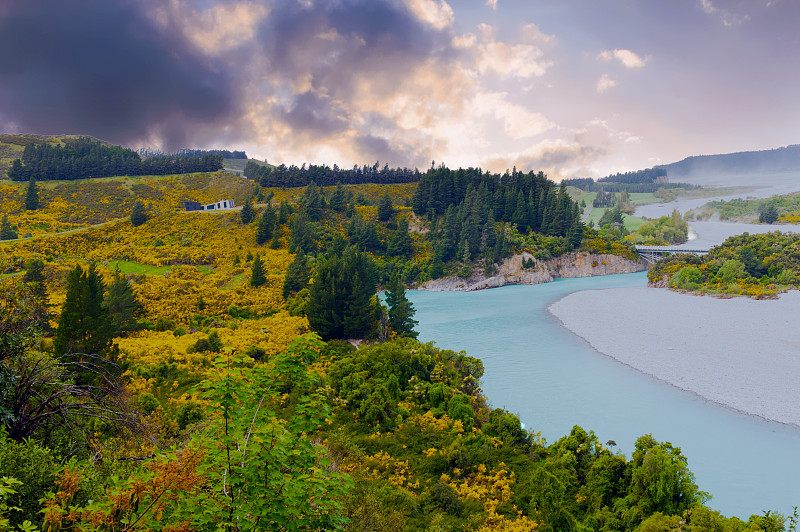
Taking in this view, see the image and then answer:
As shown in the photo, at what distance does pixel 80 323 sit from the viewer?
15.9 metres

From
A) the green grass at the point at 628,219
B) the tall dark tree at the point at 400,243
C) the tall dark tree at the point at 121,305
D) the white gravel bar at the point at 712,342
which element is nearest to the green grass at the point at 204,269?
the tall dark tree at the point at 121,305

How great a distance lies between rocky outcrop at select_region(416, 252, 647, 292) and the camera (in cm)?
7431

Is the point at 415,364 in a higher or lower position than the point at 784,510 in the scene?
higher

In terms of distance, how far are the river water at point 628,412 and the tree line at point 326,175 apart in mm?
73914

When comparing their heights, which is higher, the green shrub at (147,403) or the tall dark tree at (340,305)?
the tall dark tree at (340,305)

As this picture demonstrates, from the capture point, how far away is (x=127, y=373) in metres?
18.5

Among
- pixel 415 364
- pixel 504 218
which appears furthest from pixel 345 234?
pixel 415 364

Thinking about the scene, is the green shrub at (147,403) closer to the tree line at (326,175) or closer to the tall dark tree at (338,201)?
the tall dark tree at (338,201)

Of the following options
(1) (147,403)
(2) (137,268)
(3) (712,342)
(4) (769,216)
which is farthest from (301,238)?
(4) (769,216)

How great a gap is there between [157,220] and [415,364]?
5594 cm

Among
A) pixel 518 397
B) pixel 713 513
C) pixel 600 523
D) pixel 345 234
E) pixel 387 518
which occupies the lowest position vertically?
pixel 518 397

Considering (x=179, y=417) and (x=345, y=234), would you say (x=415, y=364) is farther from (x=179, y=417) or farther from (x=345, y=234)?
(x=345, y=234)

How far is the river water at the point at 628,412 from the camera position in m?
14.1

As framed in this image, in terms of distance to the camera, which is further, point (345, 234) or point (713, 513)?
point (345, 234)
